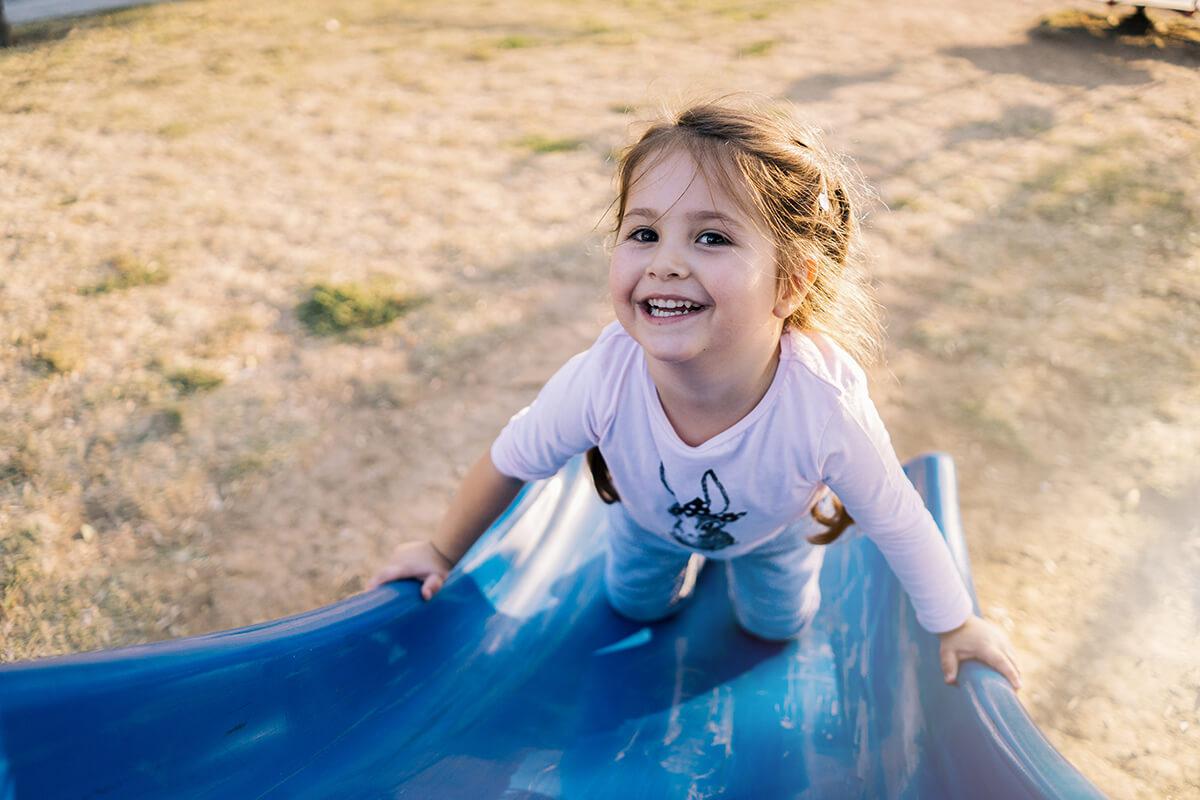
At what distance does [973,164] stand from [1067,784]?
2.97 meters

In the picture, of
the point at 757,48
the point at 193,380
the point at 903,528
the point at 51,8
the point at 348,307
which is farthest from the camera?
the point at 51,8

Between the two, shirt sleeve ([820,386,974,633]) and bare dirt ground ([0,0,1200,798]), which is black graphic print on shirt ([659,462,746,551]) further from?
bare dirt ground ([0,0,1200,798])

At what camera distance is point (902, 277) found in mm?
2758

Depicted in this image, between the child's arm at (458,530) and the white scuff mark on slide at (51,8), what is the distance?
181 inches

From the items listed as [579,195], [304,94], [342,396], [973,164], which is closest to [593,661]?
[342,396]

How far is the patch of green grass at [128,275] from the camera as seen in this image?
2.57 metres

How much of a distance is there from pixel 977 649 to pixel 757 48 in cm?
388

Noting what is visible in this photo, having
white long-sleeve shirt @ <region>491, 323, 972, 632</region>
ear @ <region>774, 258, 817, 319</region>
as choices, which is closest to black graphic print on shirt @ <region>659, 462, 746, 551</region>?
white long-sleeve shirt @ <region>491, 323, 972, 632</region>

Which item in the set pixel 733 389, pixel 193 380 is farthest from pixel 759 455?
pixel 193 380

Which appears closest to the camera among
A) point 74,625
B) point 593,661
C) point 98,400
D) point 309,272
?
point 593,661

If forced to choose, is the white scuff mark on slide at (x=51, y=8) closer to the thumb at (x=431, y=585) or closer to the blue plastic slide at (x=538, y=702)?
the blue plastic slide at (x=538, y=702)

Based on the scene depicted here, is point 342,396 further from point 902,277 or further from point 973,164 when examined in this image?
point 973,164

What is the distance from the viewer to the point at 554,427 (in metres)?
1.21

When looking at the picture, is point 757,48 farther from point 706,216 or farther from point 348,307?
point 706,216
